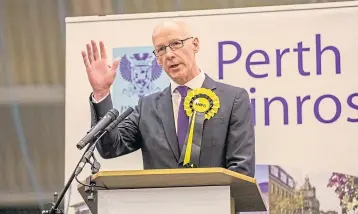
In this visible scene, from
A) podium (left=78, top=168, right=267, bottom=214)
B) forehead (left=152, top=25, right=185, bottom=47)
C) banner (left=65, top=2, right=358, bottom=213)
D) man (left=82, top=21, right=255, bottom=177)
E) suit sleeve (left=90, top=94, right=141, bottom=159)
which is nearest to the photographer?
podium (left=78, top=168, right=267, bottom=214)

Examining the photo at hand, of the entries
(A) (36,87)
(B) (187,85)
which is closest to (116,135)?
(B) (187,85)

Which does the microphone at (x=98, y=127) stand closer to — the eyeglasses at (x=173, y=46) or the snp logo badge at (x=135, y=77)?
the eyeglasses at (x=173, y=46)

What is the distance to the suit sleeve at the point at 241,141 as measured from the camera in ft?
9.81

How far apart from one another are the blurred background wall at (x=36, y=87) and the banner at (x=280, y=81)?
63 cm

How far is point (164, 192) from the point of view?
7.74 ft

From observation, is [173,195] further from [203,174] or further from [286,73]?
[286,73]

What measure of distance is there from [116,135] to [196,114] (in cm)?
36

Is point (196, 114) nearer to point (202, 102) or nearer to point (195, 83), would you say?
point (202, 102)

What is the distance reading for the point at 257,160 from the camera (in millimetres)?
3709

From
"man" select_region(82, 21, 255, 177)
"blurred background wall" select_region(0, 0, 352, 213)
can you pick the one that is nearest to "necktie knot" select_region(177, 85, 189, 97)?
"man" select_region(82, 21, 255, 177)

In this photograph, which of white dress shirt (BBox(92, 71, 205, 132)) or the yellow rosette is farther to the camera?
white dress shirt (BBox(92, 71, 205, 132))

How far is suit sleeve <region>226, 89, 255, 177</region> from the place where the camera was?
2992 millimetres

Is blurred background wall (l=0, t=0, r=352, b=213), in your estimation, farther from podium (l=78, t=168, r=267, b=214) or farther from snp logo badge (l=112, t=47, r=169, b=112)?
podium (l=78, t=168, r=267, b=214)

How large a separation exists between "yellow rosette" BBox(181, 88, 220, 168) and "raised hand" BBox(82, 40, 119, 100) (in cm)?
35
